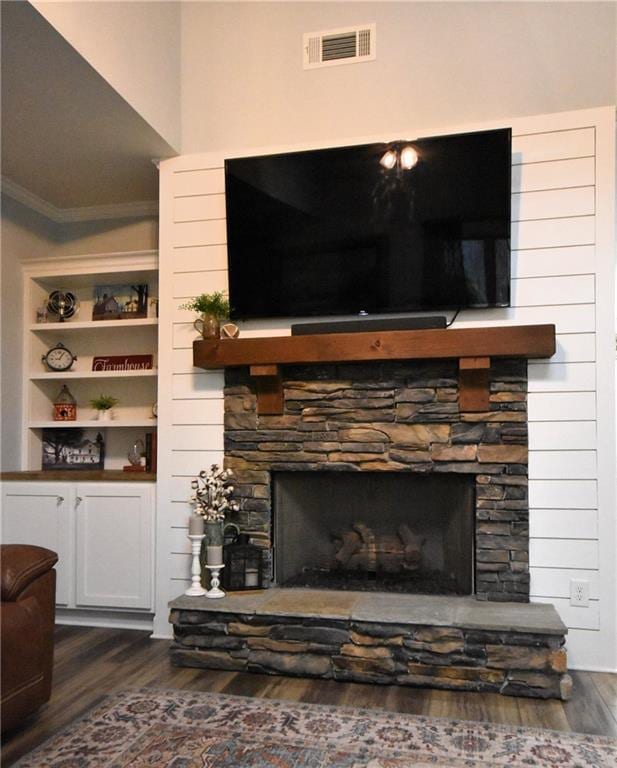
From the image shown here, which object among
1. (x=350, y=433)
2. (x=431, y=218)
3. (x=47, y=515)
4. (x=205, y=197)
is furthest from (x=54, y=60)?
(x=47, y=515)

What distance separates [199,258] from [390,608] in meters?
1.97

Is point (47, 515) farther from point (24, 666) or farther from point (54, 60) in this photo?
point (54, 60)

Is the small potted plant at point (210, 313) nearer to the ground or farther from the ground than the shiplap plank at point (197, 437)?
farther from the ground

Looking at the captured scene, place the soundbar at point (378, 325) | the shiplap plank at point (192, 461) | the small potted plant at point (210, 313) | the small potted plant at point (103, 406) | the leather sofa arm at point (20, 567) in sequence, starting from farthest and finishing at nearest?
the small potted plant at point (103, 406), the shiplap plank at point (192, 461), the small potted plant at point (210, 313), the soundbar at point (378, 325), the leather sofa arm at point (20, 567)

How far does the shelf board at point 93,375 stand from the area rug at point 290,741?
1882mm

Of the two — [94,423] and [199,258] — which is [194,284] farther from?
[94,423]

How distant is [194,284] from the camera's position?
3.50m

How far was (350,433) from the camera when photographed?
3209 millimetres

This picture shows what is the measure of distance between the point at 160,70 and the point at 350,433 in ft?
6.70

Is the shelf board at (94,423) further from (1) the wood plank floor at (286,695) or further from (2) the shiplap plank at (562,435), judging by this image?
(2) the shiplap plank at (562,435)

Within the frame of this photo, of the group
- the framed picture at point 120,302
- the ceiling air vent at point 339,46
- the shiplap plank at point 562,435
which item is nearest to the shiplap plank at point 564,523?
the shiplap plank at point 562,435

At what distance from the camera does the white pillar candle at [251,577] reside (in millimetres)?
3188

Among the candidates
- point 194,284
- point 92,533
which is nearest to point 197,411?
point 194,284

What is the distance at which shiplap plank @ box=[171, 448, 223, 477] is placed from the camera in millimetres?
3424
